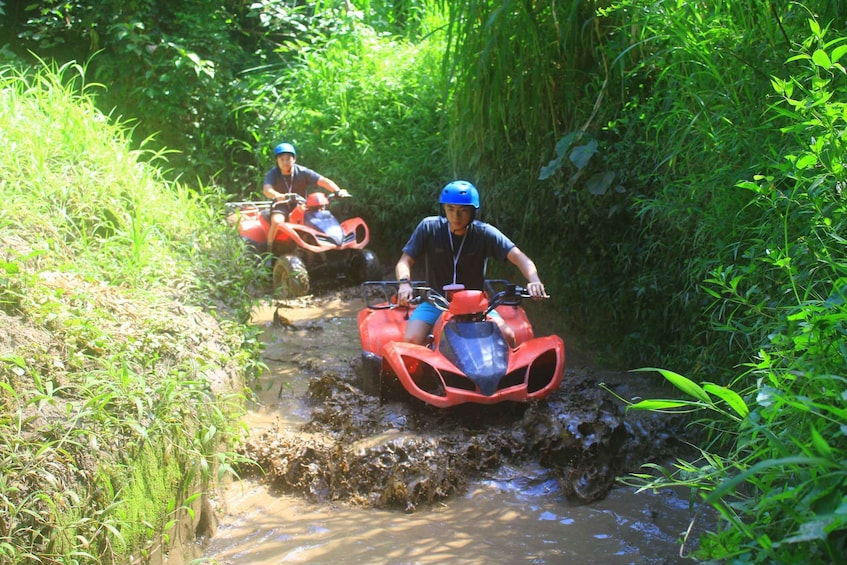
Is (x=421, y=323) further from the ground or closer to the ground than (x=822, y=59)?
closer to the ground

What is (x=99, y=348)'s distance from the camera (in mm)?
3518

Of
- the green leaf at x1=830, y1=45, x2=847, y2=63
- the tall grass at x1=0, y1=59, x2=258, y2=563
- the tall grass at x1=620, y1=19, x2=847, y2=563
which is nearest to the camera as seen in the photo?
the tall grass at x1=620, y1=19, x2=847, y2=563

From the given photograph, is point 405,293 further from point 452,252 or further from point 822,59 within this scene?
point 822,59

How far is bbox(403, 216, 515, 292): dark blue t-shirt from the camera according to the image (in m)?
5.18

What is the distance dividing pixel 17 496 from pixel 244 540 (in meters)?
1.27

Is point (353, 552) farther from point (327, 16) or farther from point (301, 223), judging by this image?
point (327, 16)

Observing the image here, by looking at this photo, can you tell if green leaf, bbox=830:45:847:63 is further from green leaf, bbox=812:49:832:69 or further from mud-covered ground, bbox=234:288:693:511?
mud-covered ground, bbox=234:288:693:511

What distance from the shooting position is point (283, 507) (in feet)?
13.2

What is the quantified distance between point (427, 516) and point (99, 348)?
1676 mm

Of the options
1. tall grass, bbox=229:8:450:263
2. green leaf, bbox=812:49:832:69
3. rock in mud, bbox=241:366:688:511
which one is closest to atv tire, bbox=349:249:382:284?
tall grass, bbox=229:8:450:263

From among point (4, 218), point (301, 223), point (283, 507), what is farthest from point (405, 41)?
point (283, 507)

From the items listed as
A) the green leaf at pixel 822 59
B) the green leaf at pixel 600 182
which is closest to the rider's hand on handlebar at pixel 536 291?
the green leaf at pixel 600 182

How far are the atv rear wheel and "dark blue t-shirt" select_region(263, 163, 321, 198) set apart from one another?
118 centimetres

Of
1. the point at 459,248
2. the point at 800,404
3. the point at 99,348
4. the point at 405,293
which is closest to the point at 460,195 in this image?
the point at 459,248
